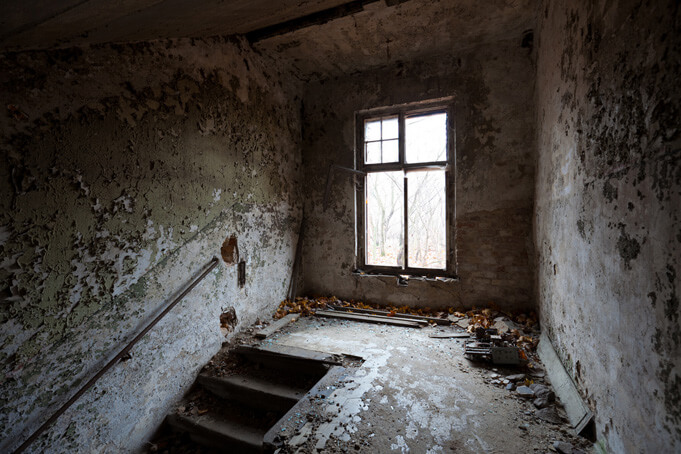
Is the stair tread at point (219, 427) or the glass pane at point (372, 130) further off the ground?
the glass pane at point (372, 130)

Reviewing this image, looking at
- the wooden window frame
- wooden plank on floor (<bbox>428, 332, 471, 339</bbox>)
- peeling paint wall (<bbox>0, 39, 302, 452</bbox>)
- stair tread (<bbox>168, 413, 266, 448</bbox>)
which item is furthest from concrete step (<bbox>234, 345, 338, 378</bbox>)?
the wooden window frame

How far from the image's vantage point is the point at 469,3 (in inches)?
106

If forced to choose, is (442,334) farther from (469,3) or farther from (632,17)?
(469,3)

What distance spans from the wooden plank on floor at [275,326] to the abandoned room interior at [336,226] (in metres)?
0.10

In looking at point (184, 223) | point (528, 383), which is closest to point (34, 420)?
point (184, 223)

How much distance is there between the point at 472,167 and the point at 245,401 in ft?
10.9

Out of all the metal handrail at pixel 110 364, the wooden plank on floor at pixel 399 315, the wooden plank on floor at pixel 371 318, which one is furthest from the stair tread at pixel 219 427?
the wooden plank on floor at pixel 399 315

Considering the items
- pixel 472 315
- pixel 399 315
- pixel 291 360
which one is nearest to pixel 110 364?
pixel 291 360

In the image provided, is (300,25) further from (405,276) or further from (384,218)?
(405,276)

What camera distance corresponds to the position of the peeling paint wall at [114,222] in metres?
1.61

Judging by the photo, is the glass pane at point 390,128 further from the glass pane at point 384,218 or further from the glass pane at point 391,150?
the glass pane at point 384,218

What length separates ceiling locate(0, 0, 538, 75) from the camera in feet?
4.37

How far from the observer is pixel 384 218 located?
4934mm

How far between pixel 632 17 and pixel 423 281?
2950mm
